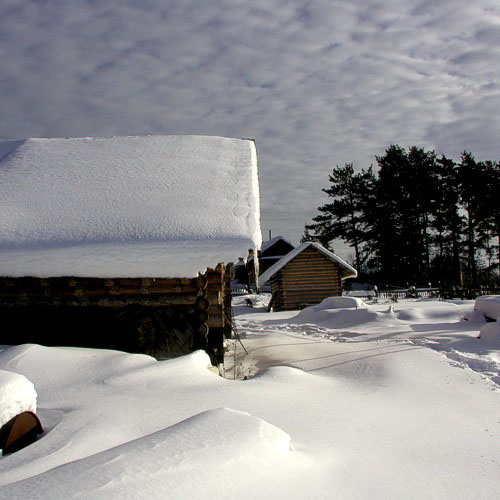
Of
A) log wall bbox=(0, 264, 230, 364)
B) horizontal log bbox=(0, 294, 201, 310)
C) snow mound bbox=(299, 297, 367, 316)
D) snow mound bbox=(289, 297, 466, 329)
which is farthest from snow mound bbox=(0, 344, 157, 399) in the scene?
snow mound bbox=(299, 297, 367, 316)

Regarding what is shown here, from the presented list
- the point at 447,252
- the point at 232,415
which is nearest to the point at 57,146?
the point at 232,415

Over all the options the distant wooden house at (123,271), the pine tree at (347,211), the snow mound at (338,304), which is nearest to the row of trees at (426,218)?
the pine tree at (347,211)

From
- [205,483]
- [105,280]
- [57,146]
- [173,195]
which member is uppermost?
[57,146]

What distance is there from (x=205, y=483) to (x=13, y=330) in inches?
239

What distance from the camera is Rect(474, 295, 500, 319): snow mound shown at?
13473 mm

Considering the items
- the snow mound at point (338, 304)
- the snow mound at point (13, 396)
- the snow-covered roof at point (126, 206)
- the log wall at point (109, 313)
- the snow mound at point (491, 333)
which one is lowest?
the snow mound at point (491, 333)

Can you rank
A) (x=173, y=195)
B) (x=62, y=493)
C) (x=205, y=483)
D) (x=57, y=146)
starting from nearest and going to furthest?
1. (x=62, y=493)
2. (x=205, y=483)
3. (x=173, y=195)
4. (x=57, y=146)

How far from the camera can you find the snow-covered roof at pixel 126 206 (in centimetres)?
726

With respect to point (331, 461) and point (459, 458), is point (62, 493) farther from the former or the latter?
point (459, 458)

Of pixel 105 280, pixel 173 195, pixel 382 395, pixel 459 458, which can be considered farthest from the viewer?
pixel 173 195

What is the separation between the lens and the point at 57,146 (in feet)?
41.7

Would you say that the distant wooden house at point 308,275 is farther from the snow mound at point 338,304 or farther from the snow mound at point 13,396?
the snow mound at point 13,396

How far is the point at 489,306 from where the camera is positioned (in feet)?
45.5

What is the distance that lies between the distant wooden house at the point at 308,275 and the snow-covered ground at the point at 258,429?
17452 mm
